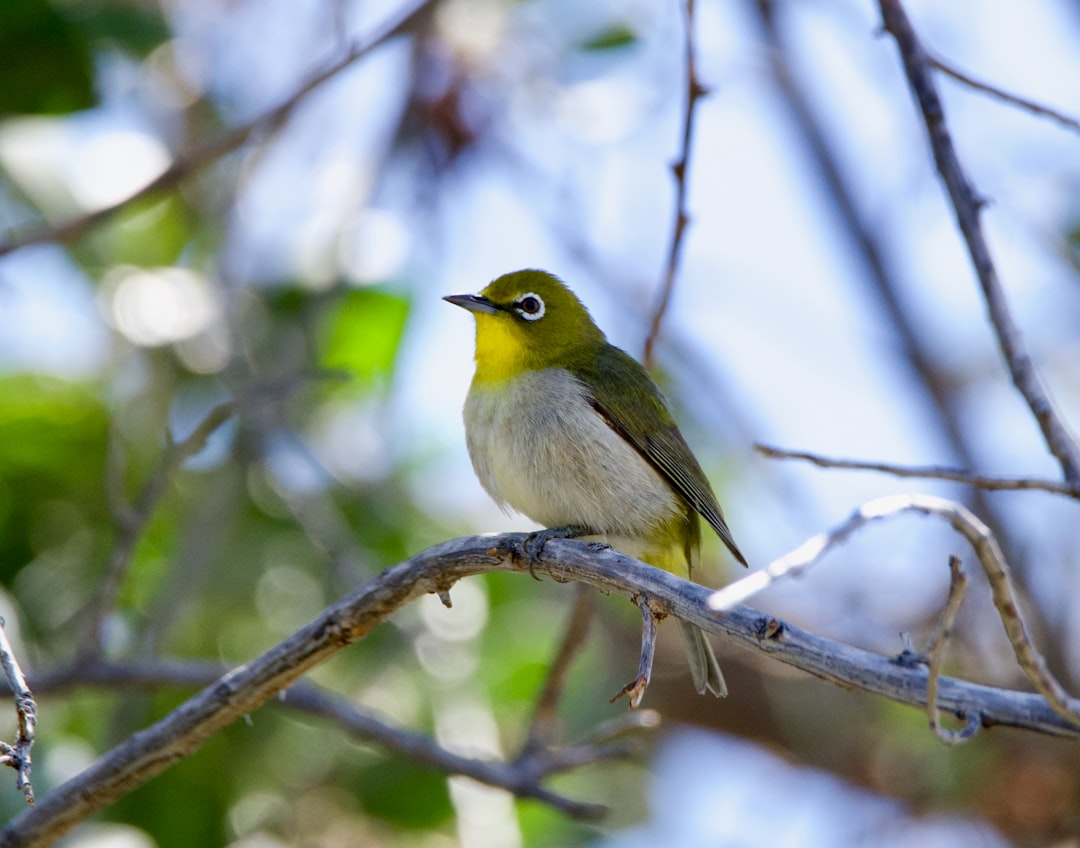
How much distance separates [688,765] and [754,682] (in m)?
0.69

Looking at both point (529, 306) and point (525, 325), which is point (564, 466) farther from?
point (529, 306)

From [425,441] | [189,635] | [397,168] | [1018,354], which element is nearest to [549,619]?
[425,441]

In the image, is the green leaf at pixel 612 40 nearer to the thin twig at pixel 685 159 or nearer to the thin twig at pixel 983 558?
the thin twig at pixel 685 159

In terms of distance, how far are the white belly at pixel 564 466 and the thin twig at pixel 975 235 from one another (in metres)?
1.58

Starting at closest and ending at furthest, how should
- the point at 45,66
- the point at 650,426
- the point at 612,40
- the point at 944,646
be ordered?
the point at 944,646 < the point at 650,426 < the point at 45,66 < the point at 612,40

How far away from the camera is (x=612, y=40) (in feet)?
21.1

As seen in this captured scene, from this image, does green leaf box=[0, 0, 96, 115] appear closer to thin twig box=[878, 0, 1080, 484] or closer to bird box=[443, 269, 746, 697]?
bird box=[443, 269, 746, 697]

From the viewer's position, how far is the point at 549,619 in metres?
6.35

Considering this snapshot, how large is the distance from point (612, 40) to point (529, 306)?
2.03m

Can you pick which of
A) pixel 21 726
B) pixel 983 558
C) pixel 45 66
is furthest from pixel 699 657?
pixel 45 66

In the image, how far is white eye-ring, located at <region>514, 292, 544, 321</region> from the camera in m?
5.14

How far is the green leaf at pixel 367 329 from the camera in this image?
6059 millimetres

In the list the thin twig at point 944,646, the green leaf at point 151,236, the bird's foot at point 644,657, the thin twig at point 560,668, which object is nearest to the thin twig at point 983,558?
the thin twig at point 944,646

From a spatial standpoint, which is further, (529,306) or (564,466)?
(529,306)
